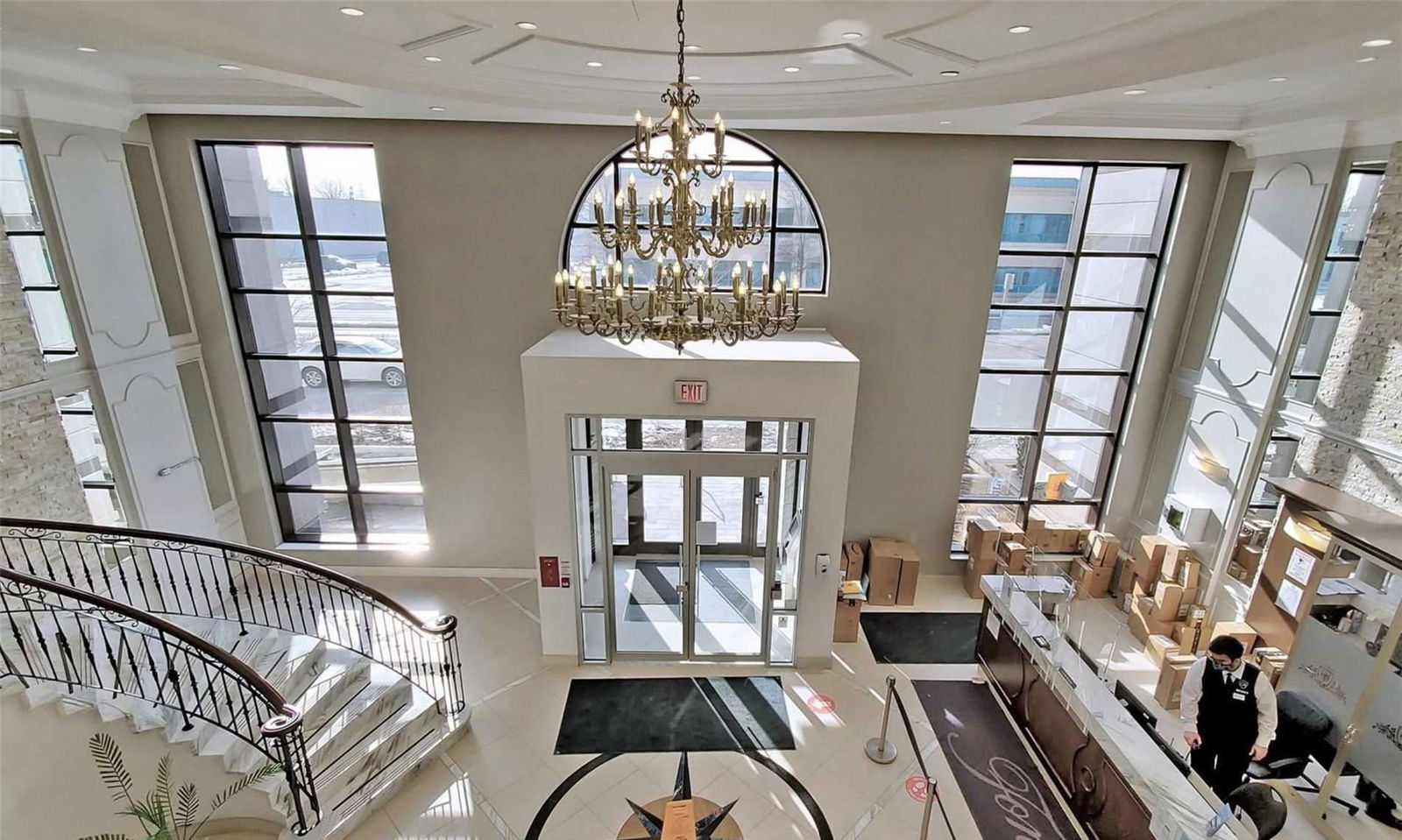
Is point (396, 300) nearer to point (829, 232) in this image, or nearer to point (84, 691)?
point (84, 691)

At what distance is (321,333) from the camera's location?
613 cm

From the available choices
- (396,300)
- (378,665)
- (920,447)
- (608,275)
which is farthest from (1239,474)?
(396,300)

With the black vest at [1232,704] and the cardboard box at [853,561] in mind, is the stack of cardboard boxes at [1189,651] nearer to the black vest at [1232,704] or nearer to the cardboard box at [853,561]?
the black vest at [1232,704]

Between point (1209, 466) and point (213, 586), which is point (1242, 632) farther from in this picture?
point (213, 586)

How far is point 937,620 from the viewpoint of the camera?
6.14 meters

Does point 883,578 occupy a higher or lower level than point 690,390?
lower

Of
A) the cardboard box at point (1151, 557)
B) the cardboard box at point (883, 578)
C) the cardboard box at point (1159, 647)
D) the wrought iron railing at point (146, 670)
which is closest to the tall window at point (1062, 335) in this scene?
the cardboard box at point (1151, 557)

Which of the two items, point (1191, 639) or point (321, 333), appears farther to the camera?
point (321, 333)

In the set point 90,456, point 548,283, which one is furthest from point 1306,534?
point 90,456

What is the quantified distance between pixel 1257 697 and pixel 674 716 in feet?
12.8

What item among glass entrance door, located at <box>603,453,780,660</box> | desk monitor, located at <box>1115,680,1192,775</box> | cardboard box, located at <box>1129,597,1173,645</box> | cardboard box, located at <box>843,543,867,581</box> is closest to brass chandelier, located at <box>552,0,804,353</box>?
glass entrance door, located at <box>603,453,780,660</box>

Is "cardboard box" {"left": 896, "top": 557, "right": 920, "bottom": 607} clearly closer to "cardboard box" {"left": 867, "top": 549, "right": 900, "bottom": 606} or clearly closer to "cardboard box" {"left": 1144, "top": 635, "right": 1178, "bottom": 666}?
"cardboard box" {"left": 867, "top": 549, "right": 900, "bottom": 606}

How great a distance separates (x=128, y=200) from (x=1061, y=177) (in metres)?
8.60

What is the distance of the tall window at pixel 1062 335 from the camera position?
5.81 meters
